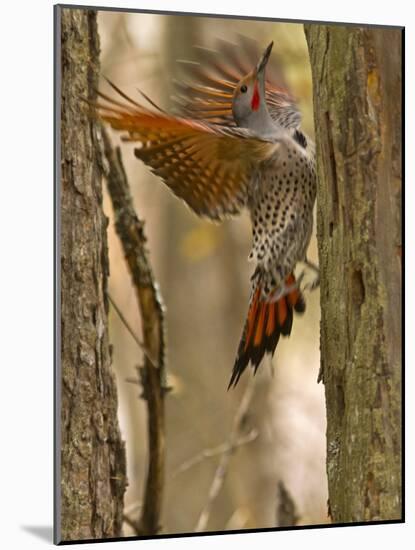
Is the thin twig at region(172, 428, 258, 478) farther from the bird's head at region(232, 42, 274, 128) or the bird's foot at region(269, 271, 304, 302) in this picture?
the bird's head at region(232, 42, 274, 128)

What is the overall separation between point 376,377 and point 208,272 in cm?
54

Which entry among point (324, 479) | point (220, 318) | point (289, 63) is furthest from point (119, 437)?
point (289, 63)

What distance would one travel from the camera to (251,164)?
9.50 ft

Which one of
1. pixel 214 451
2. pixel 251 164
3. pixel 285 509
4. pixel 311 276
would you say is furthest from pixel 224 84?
pixel 285 509

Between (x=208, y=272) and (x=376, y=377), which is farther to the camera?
(x=376, y=377)

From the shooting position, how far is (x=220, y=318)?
9.39ft

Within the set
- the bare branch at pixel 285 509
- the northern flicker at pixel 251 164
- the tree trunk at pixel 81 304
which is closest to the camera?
the tree trunk at pixel 81 304

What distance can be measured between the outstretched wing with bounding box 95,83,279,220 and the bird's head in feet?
0.11

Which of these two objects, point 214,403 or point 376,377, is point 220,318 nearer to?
point 214,403

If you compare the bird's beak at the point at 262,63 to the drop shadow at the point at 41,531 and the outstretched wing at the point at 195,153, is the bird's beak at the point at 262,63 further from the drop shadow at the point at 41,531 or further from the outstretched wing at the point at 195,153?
the drop shadow at the point at 41,531

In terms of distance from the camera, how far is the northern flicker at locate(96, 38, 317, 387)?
2816mm

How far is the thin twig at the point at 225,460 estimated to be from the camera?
285 centimetres

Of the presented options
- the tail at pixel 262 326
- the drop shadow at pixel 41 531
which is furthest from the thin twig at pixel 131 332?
the drop shadow at pixel 41 531

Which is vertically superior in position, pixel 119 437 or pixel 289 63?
pixel 289 63
